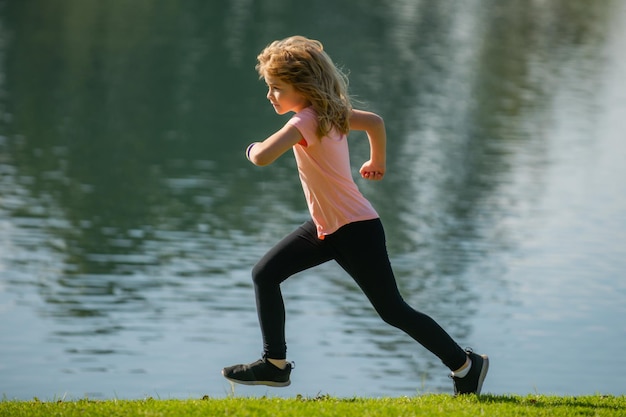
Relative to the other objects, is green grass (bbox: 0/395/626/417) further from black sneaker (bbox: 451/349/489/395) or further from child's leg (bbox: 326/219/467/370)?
child's leg (bbox: 326/219/467/370)

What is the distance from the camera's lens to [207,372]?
12.8 meters

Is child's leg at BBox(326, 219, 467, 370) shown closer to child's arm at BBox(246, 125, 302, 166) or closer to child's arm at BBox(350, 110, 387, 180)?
child's arm at BBox(350, 110, 387, 180)

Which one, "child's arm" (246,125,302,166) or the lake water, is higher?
"child's arm" (246,125,302,166)

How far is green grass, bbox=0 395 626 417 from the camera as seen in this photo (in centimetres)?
553

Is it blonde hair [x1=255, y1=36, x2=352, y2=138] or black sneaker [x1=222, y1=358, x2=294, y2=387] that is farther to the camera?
black sneaker [x1=222, y1=358, x2=294, y2=387]

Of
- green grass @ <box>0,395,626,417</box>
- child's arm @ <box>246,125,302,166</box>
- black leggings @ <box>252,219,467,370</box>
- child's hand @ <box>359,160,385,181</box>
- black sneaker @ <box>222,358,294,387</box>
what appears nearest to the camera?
child's arm @ <box>246,125,302,166</box>

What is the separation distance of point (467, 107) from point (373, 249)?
2605cm

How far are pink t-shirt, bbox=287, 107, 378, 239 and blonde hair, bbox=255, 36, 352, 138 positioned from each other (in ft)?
0.18

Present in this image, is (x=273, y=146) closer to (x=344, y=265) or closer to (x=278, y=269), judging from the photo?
(x=278, y=269)

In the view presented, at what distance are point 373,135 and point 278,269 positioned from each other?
85 centimetres

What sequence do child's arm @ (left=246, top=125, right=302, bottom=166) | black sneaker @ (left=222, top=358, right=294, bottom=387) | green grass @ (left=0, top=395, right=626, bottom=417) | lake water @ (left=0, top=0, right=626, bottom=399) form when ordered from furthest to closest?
lake water @ (left=0, top=0, right=626, bottom=399) → black sneaker @ (left=222, top=358, right=294, bottom=387) → green grass @ (left=0, top=395, right=626, bottom=417) → child's arm @ (left=246, top=125, right=302, bottom=166)

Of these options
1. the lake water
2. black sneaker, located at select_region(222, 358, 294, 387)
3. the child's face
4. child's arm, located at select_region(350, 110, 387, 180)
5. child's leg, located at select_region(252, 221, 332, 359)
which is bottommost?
the lake water

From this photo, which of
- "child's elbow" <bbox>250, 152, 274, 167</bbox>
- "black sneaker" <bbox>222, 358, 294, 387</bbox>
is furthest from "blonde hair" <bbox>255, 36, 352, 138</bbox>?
"black sneaker" <bbox>222, 358, 294, 387</bbox>

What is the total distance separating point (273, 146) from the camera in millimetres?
5316
